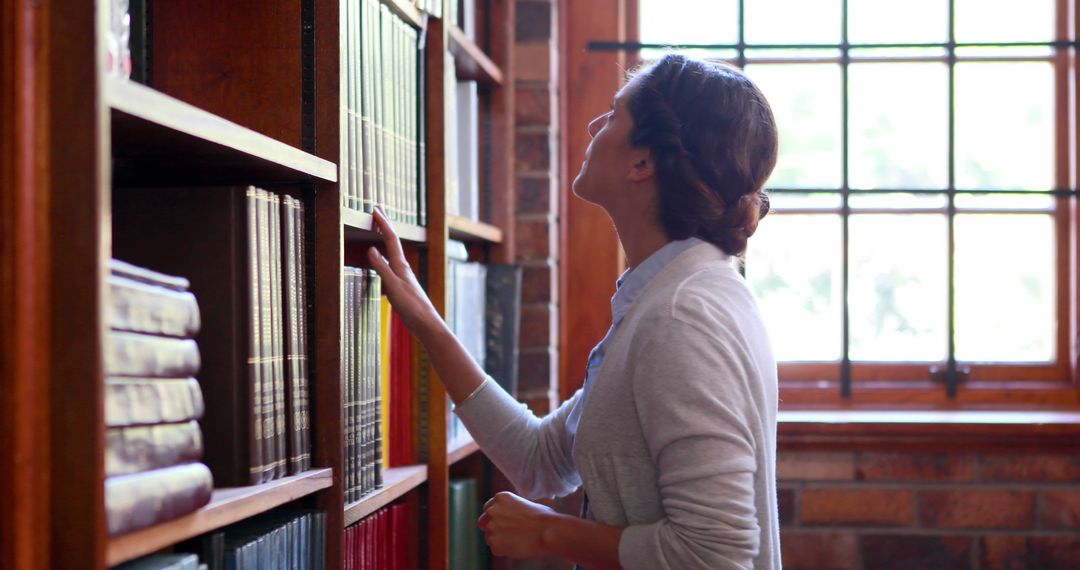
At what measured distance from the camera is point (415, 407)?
171 centimetres

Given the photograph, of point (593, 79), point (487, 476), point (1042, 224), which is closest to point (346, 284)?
point (487, 476)

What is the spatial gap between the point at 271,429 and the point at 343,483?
0.17 metres

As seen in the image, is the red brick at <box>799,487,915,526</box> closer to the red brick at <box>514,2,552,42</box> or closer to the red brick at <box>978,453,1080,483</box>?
the red brick at <box>978,453,1080,483</box>

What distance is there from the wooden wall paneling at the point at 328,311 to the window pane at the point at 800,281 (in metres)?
1.32

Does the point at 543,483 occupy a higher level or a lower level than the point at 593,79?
lower

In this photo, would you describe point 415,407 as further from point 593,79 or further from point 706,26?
point 706,26

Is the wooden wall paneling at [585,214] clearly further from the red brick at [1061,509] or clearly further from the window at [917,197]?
the red brick at [1061,509]

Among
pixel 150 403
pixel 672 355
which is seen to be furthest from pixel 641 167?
pixel 150 403

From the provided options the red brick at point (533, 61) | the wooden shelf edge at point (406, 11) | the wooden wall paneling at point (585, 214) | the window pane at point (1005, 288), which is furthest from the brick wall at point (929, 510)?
the wooden shelf edge at point (406, 11)

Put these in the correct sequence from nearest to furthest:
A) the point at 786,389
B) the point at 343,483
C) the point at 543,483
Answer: the point at 343,483 < the point at 543,483 < the point at 786,389

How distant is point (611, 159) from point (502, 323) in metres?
0.74

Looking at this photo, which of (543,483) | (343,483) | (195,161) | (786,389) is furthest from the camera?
(786,389)

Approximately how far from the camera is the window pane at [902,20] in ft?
7.77

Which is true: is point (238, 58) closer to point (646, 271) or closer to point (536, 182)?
point (646, 271)
